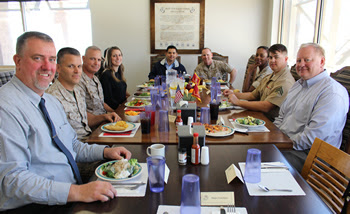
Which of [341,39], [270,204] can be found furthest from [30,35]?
[341,39]

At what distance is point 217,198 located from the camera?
3.19ft

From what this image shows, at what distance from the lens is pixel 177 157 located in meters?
1.33

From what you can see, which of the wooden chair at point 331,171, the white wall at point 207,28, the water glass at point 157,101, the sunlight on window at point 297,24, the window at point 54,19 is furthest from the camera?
the window at point 54,19

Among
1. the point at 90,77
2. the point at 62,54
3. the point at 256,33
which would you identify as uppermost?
the point at 256,33

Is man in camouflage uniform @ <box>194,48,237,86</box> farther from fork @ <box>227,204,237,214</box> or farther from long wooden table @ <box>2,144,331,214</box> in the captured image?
fork @ <box>227,204,237,214</box>

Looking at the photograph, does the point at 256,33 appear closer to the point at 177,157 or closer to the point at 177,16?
the point at 177,16

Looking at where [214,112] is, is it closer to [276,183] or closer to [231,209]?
[276,183]

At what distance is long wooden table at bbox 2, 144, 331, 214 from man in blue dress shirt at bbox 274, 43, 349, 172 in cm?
56

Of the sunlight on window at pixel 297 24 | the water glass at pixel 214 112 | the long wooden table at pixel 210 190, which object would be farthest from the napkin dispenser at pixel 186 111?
the sunlight on window at pixel 297 24

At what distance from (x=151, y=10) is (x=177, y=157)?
441cm

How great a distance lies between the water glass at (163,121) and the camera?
1.71 meters

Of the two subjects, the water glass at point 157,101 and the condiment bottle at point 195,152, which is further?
the water glass at point 157,101

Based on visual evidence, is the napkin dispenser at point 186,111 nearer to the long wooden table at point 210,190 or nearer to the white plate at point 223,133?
the white plate at point 223,133

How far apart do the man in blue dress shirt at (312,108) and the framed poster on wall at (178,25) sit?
3353 millimetres
